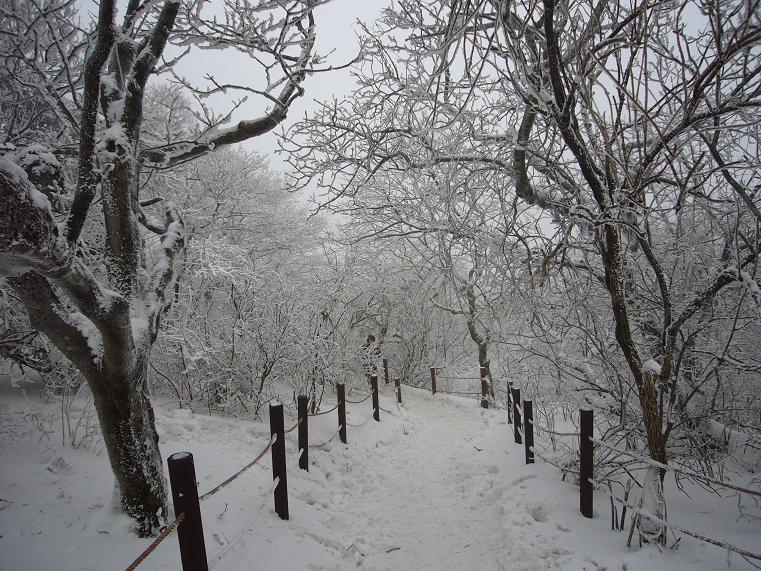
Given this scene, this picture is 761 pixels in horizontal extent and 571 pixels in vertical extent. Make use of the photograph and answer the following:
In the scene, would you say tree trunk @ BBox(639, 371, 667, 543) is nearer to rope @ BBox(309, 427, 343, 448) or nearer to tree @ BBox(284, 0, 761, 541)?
tree @ BBox(284, 0, 761, 541)

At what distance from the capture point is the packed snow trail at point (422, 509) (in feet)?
12.3

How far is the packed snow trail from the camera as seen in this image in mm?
3750

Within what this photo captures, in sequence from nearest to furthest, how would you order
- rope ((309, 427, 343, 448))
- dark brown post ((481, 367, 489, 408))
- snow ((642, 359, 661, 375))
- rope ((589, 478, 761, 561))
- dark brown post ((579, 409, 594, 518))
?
rope ((589, 478, 761, 561)), snow ((642, 359, 661, 375)), dark brown post ((579, 409, 594, 518)), rope ((309, 427, 343, 448)), dark brown post ((481, 367, 489, 408))

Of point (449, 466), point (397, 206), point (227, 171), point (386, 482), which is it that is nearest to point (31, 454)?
point (386, 482)

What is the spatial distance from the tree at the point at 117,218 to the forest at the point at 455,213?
0.02 meters

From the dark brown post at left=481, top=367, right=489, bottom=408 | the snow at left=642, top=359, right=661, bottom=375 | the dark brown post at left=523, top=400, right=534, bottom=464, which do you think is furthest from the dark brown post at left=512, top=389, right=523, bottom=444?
the dark brown post at left=481, top=367, right=489, bottom=408

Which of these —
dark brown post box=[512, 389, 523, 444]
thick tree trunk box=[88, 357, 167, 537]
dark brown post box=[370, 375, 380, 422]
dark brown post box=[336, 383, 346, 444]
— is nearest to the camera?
thick tree trunk box=[88, 357, 167, 537]

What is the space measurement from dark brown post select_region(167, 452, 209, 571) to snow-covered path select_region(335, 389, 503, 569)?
1.87 metres

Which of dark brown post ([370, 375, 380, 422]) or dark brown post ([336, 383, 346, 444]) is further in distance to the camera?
dark brown post ([370, 375, 380, 422])

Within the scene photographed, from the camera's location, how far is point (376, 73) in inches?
179

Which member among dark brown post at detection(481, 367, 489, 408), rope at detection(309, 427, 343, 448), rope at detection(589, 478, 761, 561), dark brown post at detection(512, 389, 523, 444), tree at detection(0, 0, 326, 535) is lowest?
dark brown post at detection(481, 367, 489, 408)

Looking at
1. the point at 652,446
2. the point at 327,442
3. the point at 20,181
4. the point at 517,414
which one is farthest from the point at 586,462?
the point at 20,181

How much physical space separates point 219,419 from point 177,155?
4.00 meters

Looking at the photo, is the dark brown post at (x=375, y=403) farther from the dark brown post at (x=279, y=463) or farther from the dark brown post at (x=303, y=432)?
the dark brown post at (x=279, y=463)
